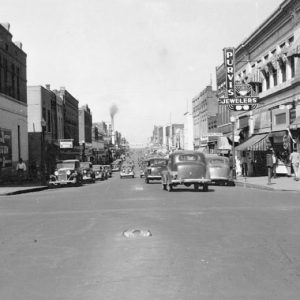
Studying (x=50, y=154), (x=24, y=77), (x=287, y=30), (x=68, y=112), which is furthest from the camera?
(x=68, y=112)

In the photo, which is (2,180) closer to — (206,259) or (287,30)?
(287,30)

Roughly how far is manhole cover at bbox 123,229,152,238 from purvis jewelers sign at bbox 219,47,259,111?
31462 millimetres

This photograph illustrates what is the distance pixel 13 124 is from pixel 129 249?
3556 cm

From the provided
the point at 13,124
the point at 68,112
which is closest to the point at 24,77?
the point at 13,124

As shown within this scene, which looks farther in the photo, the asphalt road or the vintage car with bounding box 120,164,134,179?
the vintage car with bounding box 120,164,134,179

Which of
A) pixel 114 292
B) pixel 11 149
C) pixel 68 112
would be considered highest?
pixel 68 112

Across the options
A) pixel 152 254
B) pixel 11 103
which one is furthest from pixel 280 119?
pixel 152 254

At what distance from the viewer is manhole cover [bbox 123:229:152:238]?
10.7 meters

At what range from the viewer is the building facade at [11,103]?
3984 cm

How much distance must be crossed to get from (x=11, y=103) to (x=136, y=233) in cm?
3365

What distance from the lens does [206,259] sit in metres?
8.36

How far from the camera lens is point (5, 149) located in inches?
1570

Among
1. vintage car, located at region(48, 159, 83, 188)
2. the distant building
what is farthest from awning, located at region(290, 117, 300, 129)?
the distant building

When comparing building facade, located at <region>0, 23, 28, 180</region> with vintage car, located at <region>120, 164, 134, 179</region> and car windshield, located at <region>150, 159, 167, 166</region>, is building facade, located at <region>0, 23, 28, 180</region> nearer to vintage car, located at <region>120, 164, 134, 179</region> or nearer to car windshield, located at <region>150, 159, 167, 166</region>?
car windshield, located at <region>150, 159, 167, 166</region>
